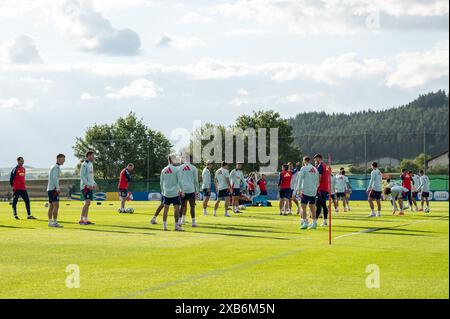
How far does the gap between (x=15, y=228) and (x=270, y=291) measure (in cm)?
1481

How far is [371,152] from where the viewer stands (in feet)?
222

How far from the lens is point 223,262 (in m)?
13.5

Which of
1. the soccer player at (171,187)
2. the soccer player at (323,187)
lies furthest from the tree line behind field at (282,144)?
the soccer player at (171,187)

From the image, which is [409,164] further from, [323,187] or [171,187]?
[171,187]

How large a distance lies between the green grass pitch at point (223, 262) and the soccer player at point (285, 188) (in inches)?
407

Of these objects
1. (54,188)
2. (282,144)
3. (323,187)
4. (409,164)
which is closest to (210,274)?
(54,188)

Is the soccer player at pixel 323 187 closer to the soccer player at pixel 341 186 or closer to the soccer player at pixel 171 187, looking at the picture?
the soccer player at pixel 171 187

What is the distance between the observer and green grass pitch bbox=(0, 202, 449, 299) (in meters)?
10.2

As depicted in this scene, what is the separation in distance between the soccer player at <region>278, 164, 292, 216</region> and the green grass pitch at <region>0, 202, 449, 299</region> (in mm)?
10338

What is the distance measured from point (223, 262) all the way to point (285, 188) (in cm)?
1994

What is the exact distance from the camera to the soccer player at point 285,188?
108ft
